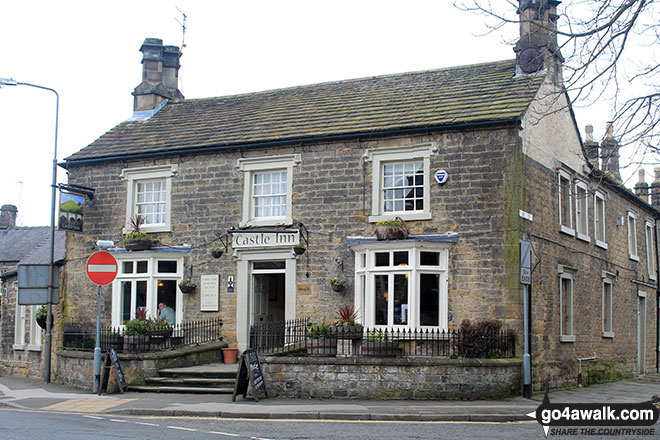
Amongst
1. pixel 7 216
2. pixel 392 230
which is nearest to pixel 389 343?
pixel 392 230

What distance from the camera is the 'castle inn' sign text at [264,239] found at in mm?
20312

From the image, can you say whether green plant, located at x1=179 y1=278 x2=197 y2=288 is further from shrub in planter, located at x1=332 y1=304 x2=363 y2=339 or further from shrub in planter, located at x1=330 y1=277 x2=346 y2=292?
shrub in planter, located at x1=332 y1=304 x2=363 y2=339

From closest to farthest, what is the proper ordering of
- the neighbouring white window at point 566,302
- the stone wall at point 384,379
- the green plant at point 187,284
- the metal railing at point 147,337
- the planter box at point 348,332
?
1. the stone wall at point 384,379
2. the planter box at point 348,332
3. the metal railing at point 147,337
4. the neighbouring white window at point 566,302
5. the green plant at point 187,284

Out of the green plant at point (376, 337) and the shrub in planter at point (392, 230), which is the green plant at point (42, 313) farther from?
the shrub in planter at point (392, 230)

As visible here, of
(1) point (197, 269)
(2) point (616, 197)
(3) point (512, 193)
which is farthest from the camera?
(2) point (616, 197)

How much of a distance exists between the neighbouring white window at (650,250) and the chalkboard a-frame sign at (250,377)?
18.9 m

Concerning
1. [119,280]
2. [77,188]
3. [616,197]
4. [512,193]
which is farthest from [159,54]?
[616,197]

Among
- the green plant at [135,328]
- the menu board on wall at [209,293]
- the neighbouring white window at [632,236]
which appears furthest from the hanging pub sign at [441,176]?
→ the neighbouring white window at [632,236]

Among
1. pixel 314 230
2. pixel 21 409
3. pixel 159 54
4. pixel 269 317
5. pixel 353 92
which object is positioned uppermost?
pixel 159 54

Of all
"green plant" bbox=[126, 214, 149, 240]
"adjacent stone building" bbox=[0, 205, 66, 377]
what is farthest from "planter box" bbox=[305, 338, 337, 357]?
"adjacent stone building" bbox=[0, 205, 66, 377]

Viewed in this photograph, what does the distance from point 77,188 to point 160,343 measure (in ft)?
18.1

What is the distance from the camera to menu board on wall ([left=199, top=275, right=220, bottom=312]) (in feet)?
68.9

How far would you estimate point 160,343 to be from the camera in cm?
2025

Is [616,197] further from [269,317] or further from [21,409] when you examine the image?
[21,409]
